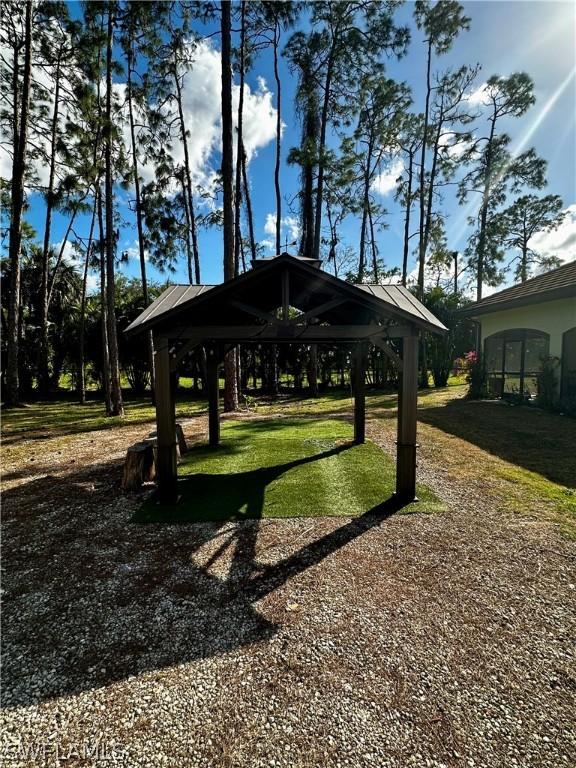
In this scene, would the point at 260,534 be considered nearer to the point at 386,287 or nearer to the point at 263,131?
the point at 386,287

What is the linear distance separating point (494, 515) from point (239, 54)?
18125 mm

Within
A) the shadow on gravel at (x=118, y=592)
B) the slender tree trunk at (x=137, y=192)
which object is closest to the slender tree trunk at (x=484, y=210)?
the slender tree trunk at (x=137, y=192)

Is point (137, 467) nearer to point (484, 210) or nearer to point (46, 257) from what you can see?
point (46, 257)

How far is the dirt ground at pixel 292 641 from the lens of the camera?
1.69m

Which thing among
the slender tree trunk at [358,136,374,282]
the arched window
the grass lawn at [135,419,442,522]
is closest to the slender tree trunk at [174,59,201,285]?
the slender tree trunk at [358,136,374,282]

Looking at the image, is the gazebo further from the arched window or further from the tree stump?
the arched window

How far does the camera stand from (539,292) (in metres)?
10.2

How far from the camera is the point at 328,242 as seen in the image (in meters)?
21.8

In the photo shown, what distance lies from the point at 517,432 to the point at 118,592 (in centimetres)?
852

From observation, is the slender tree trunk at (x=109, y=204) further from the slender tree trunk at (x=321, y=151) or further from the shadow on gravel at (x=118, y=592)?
the slender tree trunk at (x=321, y=151)

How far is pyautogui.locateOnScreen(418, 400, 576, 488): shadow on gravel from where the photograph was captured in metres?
5.83

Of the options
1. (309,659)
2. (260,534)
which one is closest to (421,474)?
(260,534)

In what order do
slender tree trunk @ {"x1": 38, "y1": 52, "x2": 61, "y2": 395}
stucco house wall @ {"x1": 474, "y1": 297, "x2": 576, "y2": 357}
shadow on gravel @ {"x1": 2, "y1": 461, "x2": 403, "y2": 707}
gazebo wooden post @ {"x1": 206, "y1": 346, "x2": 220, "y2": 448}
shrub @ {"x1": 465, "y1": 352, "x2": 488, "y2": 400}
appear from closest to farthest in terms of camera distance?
1. shadow on gravel @ {"x1": 2, "y1": 461, "x2": 403, "y2": 707}
2. gazebo wooden post @ {"x1": 206, "y1": 346, "x2": 220, "y2": 448}
3. stucco house wall @ {"x1": 474, "y1": 297, "x2": 576, "y2": 357}
4. shrub @ {"x1": 465, "y1": 352, "x2": 488, "y2": 400}
5. slender tree trunk @ {"x1": 38, "y1": 52, "x2": 61, "y2": 395}

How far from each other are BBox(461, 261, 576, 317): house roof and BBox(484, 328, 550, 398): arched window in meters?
1.04
